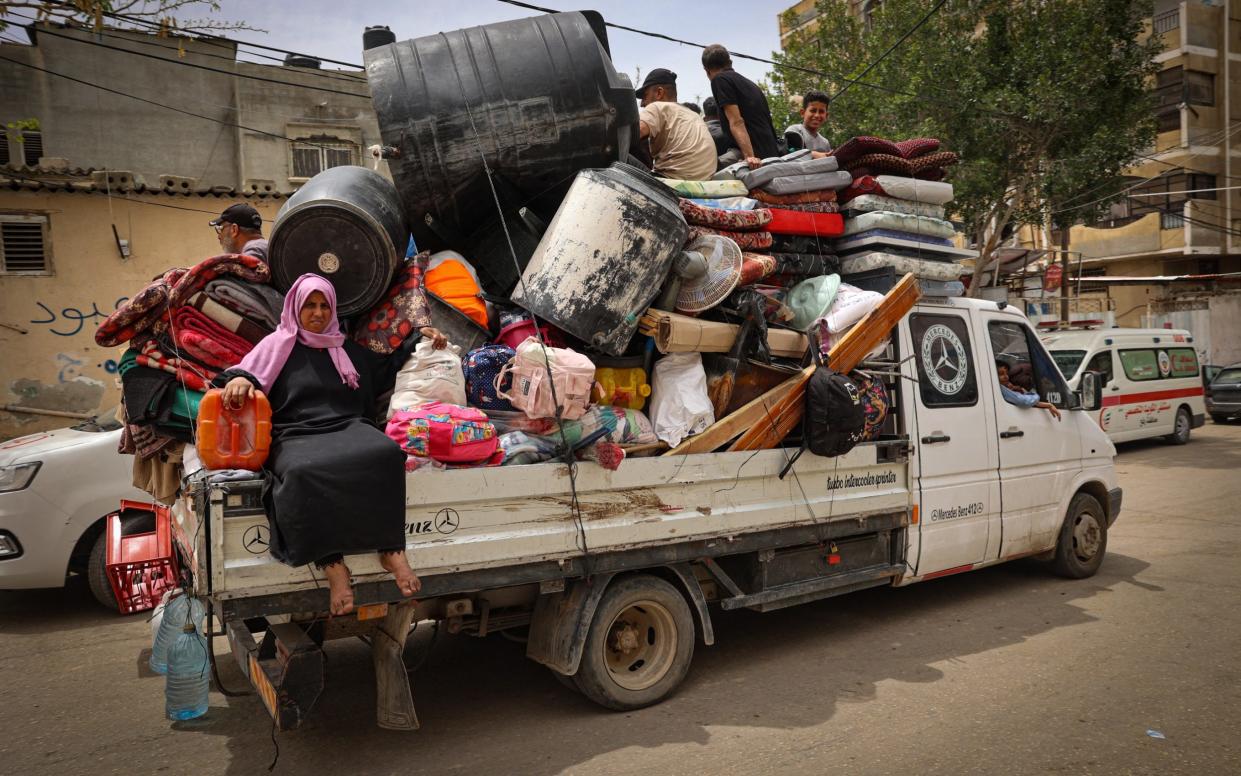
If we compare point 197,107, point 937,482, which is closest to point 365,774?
point 937,482

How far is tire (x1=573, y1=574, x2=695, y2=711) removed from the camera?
3.72 m

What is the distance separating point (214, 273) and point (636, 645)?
98.1 inches

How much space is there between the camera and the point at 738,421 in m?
4.10

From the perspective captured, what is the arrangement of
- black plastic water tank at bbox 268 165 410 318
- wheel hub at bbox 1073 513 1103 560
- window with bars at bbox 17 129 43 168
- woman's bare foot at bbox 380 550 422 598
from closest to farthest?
woman's bare foot at bbox 380 550 422 598, black plastic water tank at bbox 268 165 410 318, wheel hub at bbox 1073 513 1103 560, window with bars at bbox 17 129 43 168

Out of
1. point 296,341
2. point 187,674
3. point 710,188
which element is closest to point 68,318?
point 187,674

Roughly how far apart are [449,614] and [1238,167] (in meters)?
32.3

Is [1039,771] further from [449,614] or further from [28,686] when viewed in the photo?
[28,686]

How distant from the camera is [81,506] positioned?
5.61 metres

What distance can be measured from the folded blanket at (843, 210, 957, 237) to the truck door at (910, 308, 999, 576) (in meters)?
0.49

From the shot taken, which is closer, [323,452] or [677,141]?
[323,452]

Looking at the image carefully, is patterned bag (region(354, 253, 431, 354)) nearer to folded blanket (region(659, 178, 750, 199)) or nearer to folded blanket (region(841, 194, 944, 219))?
folded blanket (region(659, 178, 750, 199))

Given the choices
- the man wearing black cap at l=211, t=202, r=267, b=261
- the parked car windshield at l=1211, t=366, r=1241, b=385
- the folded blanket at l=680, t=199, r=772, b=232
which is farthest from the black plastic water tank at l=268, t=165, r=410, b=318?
the parked car windshield at l=1211, t=366, r=1241, b=385

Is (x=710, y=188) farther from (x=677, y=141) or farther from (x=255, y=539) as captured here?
(x=255, y=539)

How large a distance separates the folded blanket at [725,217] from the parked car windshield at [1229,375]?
18168 millimetres
